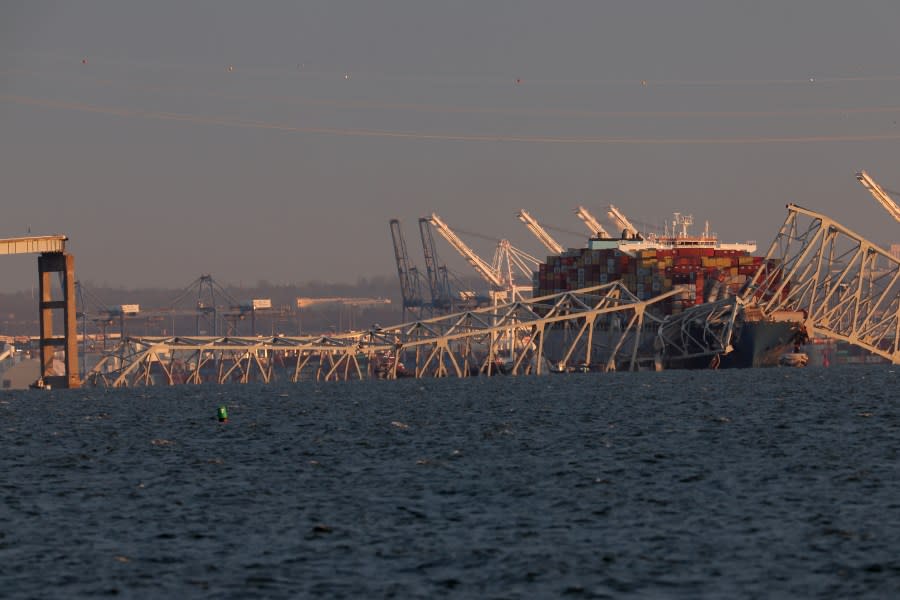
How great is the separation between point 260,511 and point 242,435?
37.6 meters

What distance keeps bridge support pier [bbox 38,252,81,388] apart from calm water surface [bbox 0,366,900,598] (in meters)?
91.5

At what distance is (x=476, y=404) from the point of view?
12025 cm

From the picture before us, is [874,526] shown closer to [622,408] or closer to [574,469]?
[574,469]

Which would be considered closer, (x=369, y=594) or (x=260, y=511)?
(x=369, y=594)

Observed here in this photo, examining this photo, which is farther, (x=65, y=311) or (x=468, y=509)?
(x=65, y=311)

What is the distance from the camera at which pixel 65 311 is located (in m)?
182

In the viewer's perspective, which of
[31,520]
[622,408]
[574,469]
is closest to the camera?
[31,520]

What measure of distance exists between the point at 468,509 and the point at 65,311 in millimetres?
142492

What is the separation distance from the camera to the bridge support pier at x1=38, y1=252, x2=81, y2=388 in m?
181

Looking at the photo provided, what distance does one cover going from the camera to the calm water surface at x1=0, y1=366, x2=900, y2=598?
35625 millimetres

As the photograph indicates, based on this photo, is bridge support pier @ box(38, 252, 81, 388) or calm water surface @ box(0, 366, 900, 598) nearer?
calm water surface @ box(0, 366, 900, 598)

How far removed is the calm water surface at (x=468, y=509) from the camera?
35625mm

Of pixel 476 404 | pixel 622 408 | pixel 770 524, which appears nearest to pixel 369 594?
pixel 770 524

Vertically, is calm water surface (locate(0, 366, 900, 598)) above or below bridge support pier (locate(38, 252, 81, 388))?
below
